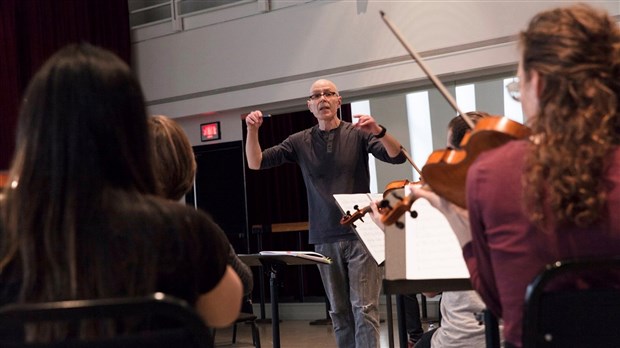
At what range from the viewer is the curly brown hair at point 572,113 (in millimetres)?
1407

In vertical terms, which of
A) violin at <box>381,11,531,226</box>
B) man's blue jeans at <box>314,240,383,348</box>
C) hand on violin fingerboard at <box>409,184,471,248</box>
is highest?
violin at <box>381,11,531,226</box>

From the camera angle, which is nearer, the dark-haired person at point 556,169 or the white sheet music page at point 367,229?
the dark-haired person at point 556,169

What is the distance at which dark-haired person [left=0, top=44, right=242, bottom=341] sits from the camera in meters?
1.35

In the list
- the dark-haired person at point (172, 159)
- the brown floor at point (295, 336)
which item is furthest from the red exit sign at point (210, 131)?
the dark-haired person at point (172, 159)

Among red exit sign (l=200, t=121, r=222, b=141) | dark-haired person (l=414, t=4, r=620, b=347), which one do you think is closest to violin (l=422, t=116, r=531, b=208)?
dark-haired person (l=414, t=4, r=620, b=347)

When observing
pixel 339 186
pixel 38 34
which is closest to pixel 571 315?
pixel 339 186

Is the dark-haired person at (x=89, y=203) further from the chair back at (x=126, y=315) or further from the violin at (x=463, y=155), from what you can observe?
the violin at (x=463, y=155)

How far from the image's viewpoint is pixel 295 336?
6672 mm

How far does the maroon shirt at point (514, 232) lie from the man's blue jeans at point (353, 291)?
8.61 feet

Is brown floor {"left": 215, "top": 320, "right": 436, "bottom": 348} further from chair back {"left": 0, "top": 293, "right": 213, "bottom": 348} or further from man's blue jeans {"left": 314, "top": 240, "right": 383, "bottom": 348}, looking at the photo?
chair back {"left": 0, "top": 293, "right": 213, "bottom": 348}

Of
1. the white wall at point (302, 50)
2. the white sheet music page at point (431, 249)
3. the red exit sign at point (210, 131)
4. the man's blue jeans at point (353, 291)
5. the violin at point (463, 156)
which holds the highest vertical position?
the white wall at point (302, 50)

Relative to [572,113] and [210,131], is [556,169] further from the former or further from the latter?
[210,131]

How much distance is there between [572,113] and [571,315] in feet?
→ 1.22

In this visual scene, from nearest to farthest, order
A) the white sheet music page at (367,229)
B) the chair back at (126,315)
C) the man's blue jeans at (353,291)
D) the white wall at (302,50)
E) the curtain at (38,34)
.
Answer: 1. the chair back at (126,315)
2. the white sheet music page at (367,229)
3. the man's blue jeans at (353,291)
4. the white wall at (302,50)
5. the curtain at (38,34)
